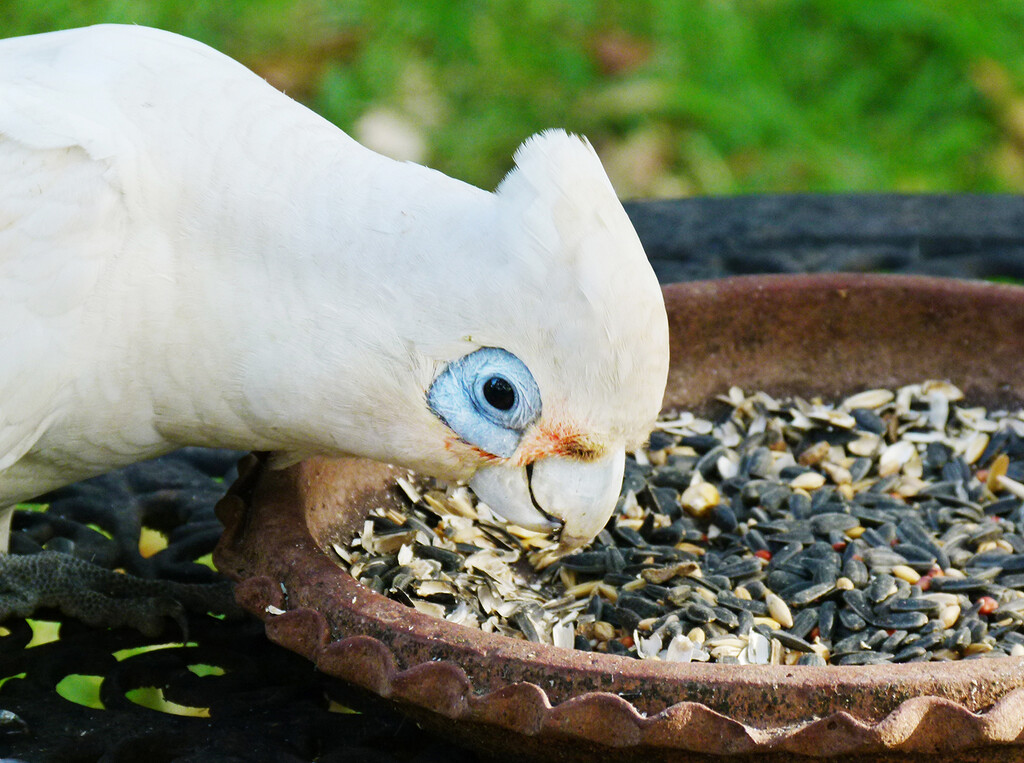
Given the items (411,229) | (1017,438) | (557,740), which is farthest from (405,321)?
(1017,438)

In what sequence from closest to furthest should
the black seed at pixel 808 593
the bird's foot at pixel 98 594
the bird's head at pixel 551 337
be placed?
1. the bird's head at pixel 551 337
2. the black seed at pixel 808 593
3. the bird's foot at pixel 98 594

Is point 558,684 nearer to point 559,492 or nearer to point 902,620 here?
point 559,492

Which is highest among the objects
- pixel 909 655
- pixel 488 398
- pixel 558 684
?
pixel 488 398

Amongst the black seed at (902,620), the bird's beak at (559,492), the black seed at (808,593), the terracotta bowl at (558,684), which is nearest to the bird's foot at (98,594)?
the terracotta bowl at (558,684)

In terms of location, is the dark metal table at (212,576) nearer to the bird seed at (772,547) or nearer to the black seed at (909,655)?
the bird seed at (772,547)

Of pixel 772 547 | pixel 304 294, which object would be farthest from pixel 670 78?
pixel 304 294

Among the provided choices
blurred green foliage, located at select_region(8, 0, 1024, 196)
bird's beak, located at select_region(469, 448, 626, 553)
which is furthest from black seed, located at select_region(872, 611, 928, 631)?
blurred green foliage, located at select_region(8, 0, 1024, 196)
